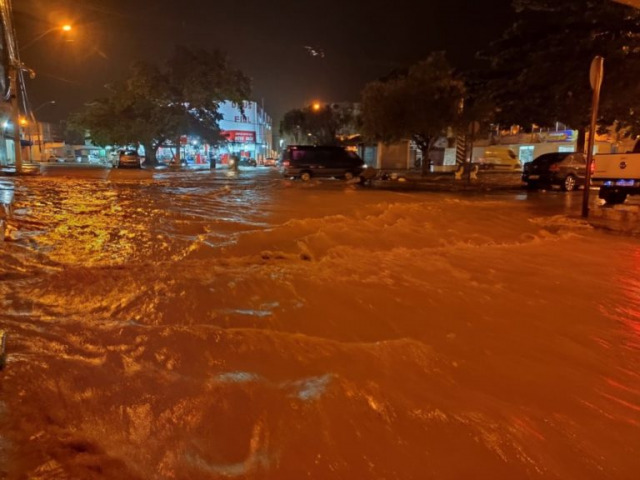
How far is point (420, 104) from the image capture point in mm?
29094

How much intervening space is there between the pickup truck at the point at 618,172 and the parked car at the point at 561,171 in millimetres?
5685

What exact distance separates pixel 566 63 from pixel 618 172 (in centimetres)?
791

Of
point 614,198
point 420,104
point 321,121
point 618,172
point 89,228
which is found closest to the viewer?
point 89,228

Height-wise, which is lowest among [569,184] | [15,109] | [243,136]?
[569,184]

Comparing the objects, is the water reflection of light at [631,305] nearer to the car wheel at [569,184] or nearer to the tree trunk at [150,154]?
the car wheel at [569,184]

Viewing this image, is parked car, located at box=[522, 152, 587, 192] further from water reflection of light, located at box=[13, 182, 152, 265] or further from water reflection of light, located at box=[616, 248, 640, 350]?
water reflection of light, located at box=[13, 182, 152, 265]

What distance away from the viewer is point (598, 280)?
6387 mm

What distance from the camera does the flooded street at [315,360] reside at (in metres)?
2.76

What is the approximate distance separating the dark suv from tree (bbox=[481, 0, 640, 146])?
25.3 ft

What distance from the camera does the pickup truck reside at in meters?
13.1

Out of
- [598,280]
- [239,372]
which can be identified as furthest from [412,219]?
[239,372]

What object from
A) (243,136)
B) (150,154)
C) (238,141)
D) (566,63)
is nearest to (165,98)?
(150,154)

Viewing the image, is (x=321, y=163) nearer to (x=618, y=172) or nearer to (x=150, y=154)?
(x=618, y=172)

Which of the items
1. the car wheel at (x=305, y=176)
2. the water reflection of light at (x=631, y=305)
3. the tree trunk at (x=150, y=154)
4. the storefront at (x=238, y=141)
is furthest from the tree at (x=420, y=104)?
the storefront at (x=238, y=141)
